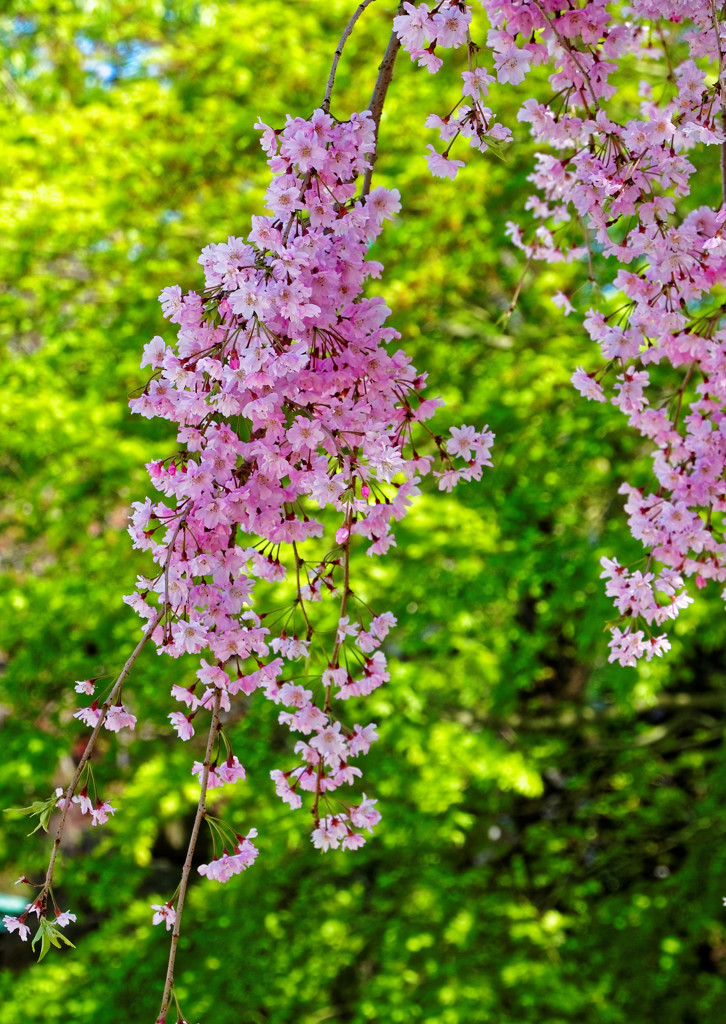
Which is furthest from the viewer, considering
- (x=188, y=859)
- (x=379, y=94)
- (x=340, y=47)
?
(x=379, y=94)

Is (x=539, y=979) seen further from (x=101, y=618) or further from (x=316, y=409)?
(x=316, y=409)

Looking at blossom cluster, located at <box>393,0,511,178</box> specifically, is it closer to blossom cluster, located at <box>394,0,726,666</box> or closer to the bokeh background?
blossom cluster, located at <box>394,0,726,666</box>

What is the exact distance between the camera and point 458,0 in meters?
1.28

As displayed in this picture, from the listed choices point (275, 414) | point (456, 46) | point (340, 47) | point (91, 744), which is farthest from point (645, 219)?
point (91, 744)

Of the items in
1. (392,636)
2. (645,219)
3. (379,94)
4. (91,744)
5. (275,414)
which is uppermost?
(392,636)

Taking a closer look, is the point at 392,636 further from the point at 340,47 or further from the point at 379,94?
the point at 340,47

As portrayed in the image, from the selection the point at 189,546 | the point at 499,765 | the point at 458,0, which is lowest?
the point at 189,546

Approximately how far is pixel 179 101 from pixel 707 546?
4332mm

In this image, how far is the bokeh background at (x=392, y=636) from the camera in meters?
4.38

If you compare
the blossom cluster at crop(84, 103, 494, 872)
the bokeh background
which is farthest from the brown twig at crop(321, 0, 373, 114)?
the bokeh background

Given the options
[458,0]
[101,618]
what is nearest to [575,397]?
[101,618]

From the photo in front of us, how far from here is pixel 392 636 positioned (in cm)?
499

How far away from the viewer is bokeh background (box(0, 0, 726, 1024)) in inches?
172

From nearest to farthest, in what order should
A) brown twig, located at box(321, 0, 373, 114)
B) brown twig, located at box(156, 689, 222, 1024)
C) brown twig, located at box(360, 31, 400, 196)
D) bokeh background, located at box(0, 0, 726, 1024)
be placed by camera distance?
1. brown twig, located at box(156, 689, 222, 1024)
2. brown twig, located at box(321, 0, 373, 114)
3. brown twig, located at box(360, 31, 400, 196)
4. bokeh background, located at box(0, 0, 726, 1024)
